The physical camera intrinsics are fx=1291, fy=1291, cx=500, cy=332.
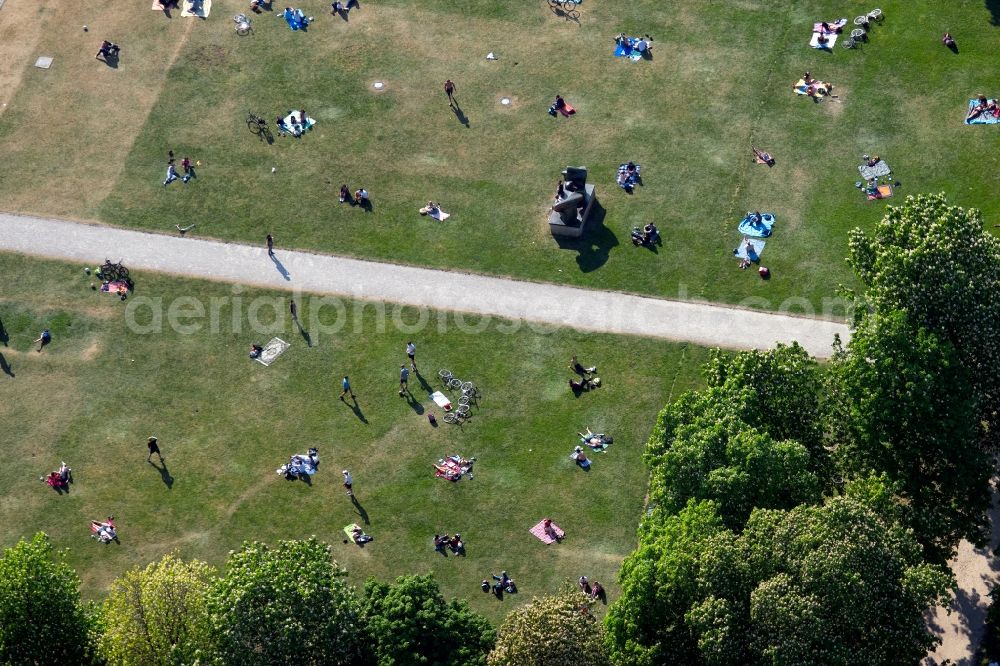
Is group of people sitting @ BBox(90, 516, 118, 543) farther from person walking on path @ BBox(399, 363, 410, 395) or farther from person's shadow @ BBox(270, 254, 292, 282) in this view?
person's shadow @ BBox(270, 254, 292, 282)

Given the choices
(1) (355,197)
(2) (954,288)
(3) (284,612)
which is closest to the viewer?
(3) (284,612)

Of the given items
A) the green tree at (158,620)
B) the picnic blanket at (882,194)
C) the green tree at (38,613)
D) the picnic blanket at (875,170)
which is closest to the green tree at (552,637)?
the green tree at (158,620)

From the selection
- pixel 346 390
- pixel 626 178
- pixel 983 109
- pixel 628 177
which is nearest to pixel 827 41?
pixel 983 109

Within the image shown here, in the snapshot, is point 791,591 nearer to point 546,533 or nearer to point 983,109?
point 546,533

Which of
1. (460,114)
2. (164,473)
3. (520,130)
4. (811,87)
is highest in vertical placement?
(811,87)

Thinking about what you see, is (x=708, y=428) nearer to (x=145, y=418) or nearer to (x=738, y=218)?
(x=738, y=218)

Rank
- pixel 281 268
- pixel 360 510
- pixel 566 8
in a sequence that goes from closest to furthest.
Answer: pixel 360 510
pixel 281 268
pixel 566 8

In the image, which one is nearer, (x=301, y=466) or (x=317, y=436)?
(x=301, y=466)
